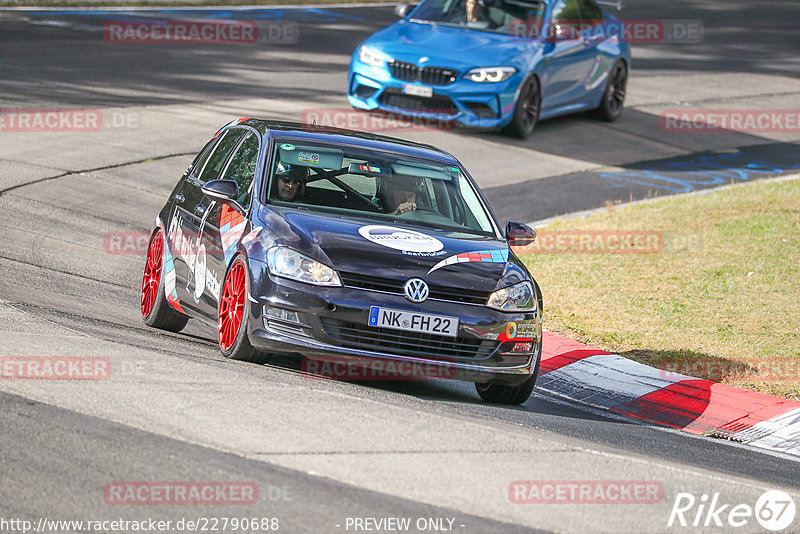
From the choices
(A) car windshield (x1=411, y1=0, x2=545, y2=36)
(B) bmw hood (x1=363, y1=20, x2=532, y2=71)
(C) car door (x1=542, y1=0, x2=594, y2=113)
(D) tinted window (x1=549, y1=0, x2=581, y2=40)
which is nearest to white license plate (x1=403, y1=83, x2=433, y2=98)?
(B) bmw hood (x1=363, y1=20, x2=532, y2=71)

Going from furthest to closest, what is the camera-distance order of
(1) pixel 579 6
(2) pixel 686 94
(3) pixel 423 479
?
(2) pixel 686 94
(1) pixel 579 6
(3) pixel 423 479

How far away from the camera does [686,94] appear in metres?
23.3

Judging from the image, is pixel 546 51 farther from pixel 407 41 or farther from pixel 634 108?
pixel 634 108

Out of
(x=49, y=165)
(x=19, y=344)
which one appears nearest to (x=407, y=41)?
(x=49, y=165)

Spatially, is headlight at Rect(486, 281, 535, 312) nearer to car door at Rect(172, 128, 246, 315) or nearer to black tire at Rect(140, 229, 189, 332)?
car door at Rect(172, 128, 246, 315)

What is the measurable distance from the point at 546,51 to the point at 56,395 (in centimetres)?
1281

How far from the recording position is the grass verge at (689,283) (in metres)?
9.78

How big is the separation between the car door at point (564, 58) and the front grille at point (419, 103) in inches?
65.6

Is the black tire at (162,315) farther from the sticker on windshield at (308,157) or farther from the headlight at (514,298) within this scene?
the headlight at (514,298)

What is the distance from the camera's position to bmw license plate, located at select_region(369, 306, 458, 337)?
7301mm

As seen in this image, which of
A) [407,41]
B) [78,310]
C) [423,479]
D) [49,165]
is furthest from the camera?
[407,41]

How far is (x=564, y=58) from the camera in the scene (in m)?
18.3

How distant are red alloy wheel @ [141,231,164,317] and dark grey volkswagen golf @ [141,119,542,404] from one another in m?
0.02

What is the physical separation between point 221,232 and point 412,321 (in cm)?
156
